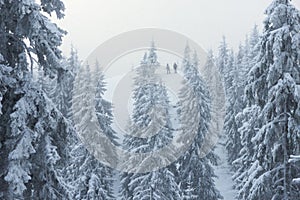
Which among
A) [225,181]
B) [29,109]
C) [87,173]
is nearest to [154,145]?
[87,173]

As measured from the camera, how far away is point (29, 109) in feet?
Result: 27.5

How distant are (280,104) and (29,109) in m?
8.61

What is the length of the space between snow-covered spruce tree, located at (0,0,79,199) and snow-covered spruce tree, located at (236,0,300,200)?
287 inches

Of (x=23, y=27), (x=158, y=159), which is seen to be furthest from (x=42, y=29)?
(x=158, y=159)

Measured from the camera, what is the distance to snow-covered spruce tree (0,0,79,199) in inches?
323

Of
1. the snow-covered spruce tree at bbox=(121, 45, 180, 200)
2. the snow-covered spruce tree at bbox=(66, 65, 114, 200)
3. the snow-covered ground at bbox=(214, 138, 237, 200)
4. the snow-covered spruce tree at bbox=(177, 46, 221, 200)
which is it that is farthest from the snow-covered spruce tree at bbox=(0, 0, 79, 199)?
the snow-covered ground at bbox=(214, 138, 237, 200)

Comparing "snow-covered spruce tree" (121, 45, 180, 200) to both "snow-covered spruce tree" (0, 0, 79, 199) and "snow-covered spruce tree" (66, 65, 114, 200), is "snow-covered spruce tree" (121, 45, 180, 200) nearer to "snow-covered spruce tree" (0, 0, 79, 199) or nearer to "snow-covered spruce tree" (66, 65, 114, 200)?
"snow-covered spruce tree" (66, 65, 114, 200)

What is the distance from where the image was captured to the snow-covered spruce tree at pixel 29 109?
8195mm

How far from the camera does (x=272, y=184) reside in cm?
1359

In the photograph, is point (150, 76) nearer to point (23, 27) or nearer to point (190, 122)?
point (190, 122)

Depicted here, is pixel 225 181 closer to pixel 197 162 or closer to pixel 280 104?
pixel 197 162

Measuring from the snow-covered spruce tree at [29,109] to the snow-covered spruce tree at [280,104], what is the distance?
7297mm

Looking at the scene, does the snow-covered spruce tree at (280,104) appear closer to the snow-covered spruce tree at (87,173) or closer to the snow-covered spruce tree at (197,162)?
the snow-covered spruce tree at (87,173)

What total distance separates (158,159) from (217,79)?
54.2 meters
